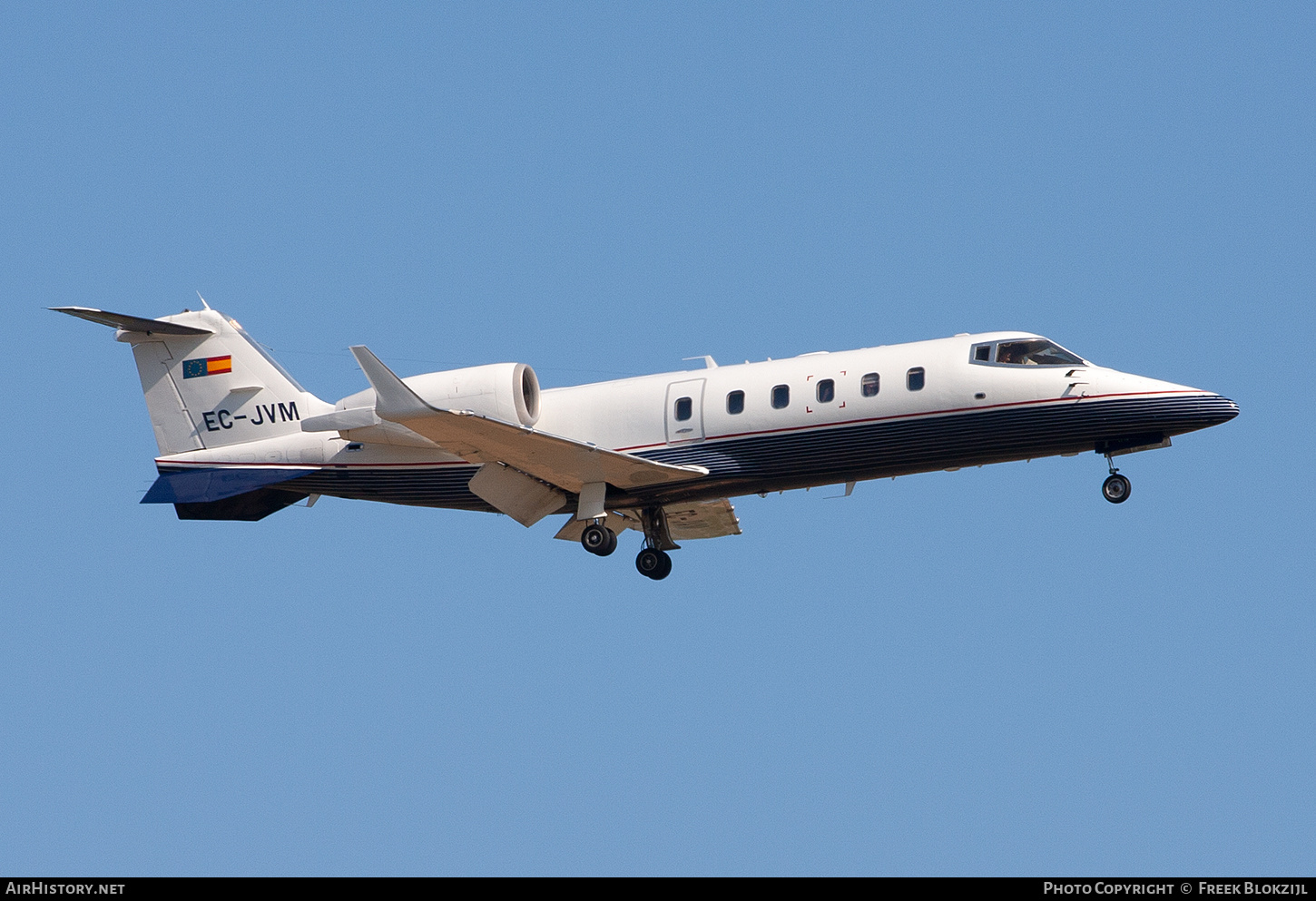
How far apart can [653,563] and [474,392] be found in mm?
4746

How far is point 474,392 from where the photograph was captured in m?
26.9

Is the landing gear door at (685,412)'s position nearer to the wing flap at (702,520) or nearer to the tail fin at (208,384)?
the wing flap at (702,520)

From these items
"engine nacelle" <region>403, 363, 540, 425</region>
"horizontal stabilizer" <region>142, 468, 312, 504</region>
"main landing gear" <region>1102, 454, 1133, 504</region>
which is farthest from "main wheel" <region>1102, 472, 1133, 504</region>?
"horizontal stabilizer" <region>142, 468, 312, 504</region>

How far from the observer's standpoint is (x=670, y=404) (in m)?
27.4

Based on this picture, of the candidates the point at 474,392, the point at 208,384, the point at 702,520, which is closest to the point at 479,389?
the point at 474,392

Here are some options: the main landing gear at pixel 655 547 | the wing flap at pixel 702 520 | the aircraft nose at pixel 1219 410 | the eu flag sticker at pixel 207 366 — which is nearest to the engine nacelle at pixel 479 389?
the main landing gear at pixel 655 547

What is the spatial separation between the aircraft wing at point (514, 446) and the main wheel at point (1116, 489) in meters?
6.32

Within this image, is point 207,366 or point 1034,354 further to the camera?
point 207,366

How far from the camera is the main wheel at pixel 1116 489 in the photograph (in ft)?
84.5

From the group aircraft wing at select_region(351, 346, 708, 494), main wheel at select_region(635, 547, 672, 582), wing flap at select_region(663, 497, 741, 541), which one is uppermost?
aircraft wing at select_region(351, 346, 708, 494)

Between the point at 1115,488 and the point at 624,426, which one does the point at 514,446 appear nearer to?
the point at 624,426

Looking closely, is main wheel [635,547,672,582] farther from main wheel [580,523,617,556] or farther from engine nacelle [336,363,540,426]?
engine nacelle [336,363,540,426]

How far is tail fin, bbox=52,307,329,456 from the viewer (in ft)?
97.2

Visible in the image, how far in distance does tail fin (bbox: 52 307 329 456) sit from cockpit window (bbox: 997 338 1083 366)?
12000 mm
